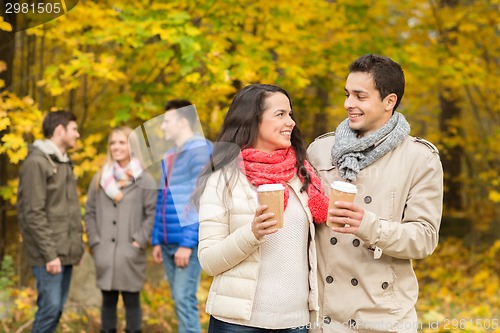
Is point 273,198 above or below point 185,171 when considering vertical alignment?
below

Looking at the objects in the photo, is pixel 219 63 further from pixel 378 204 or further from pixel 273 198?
pixel 273 198

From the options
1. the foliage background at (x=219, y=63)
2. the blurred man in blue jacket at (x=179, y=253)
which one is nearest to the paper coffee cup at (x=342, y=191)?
the blurred man in blue jacket at (x=179, y=253)

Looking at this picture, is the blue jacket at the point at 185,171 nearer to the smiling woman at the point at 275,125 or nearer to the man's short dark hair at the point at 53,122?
the smiling woman at the point at 275,125

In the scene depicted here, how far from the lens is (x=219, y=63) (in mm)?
6238

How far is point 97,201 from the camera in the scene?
17.5 ft

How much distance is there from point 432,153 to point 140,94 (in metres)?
5.13

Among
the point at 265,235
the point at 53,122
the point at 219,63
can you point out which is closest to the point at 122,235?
the point at 53,122

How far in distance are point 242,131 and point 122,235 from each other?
270cm

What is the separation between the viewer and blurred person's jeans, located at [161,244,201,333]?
4941 millimetres

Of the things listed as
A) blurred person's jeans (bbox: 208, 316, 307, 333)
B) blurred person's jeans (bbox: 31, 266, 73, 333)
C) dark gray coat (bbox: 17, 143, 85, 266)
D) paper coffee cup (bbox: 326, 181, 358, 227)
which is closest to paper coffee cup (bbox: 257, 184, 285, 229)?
paper coffee cup (bbox: 326, 181, 358, 227)

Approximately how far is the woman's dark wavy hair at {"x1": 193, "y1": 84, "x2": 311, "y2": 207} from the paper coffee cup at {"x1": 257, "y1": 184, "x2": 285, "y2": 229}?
1.16 feet

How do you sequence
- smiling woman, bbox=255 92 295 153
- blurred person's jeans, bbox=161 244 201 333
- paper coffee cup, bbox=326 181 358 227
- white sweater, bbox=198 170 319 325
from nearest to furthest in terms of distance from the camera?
1. paper coffee cup, bbox=326 181 358 227
2. white sweater, bbox=198 170 319 325
3. smiling woman, bbox=255 92 295 153
4. blurred person's jeans, bbox=161 244 201 333

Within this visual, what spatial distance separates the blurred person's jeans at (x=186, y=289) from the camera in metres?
4.94

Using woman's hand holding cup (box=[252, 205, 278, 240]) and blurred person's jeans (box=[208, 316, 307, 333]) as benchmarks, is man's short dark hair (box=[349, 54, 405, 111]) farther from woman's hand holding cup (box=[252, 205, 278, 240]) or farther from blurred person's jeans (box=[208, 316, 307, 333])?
blurred person's jeans (box=[208, 316, 307, 333])
